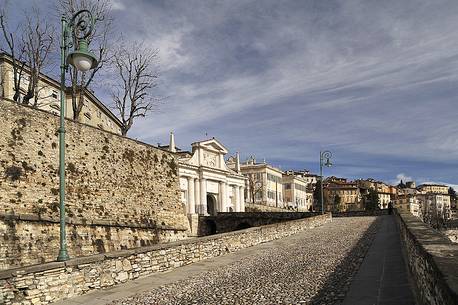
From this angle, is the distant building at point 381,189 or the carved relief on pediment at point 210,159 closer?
the carved relief on pediment at point 210,159

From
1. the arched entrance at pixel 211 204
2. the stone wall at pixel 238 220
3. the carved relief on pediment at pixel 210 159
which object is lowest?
the stone wall at pixel 238 220

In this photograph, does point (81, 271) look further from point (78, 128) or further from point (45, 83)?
point (45, 83)

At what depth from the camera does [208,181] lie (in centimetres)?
5638

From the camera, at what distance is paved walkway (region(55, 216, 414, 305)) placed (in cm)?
778

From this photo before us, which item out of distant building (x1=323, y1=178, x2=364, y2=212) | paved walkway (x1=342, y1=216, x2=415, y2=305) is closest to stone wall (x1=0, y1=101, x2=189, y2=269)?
paved walkway (x1=342, y1=216, x2=415, y2=305)

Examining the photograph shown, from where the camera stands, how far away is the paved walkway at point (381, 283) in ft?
23.0

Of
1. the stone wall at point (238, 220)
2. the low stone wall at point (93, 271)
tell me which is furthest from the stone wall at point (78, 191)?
the stone wall at point (238, 220)

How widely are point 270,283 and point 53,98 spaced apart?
40.0 metres

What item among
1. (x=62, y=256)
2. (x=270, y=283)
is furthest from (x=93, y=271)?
(x=270, y=283)

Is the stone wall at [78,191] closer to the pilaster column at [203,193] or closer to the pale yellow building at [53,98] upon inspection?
the pale yellow building at [53,98]

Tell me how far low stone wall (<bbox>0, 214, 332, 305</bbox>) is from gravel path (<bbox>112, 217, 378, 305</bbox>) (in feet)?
4.27

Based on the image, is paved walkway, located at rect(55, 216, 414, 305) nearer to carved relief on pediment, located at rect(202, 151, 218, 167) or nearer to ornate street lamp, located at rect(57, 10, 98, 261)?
ornate street lamp, located at rect(57, 10, 98, 261)

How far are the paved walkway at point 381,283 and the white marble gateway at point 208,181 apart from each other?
41.5 metres

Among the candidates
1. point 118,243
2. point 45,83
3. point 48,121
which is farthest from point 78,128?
point 45,83
